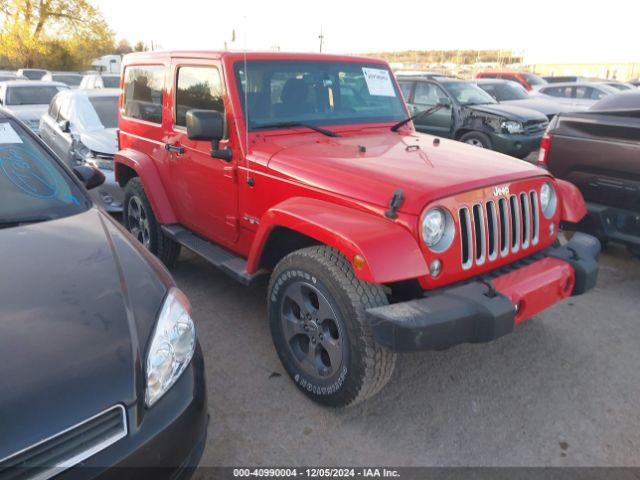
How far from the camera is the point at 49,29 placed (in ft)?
110

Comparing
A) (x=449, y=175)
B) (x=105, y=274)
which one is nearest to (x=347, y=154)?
(x=449, y=175)

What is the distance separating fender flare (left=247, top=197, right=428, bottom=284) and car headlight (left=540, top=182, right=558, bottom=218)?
1222mm

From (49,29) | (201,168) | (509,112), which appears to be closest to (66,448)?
(201,168)

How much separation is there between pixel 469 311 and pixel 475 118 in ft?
25.4

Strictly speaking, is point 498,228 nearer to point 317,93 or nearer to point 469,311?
point 469,311

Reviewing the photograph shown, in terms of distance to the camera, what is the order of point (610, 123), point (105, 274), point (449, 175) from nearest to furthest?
point (105, 274)
point (449, 175)
point (610, 123)

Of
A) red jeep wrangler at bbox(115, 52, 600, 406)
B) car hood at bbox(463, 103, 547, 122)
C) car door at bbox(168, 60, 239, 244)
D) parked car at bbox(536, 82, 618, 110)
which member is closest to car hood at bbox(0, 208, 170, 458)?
red jeep wrangler at bbox(115, 52, 600, 406)

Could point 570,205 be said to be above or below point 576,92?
below

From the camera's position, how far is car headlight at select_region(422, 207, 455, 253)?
8.41ft

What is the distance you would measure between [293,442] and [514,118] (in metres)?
8.02

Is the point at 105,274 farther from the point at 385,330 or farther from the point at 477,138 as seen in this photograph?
the point at 477,138

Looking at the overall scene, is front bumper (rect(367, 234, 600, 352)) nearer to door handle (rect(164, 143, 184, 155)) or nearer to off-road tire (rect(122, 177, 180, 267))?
door handle (rect(164, 143, 184, 155))

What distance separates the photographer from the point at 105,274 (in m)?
2.22

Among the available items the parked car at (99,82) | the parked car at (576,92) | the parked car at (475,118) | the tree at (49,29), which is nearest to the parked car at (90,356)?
the parked car at (475,118)
